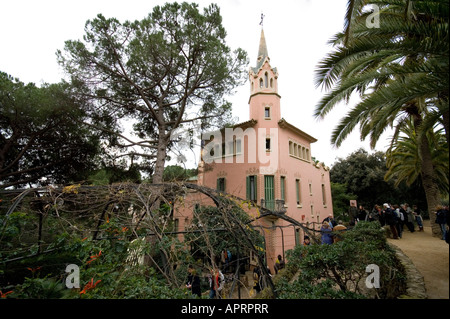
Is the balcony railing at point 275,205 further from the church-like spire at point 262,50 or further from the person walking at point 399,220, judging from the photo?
the church-like spire at point 262,50

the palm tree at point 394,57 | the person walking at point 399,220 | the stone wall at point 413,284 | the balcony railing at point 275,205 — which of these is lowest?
the stone wall at point 413,284

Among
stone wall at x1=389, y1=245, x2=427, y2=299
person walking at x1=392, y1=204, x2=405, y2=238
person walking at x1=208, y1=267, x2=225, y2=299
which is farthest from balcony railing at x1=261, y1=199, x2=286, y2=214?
stone wall at x1=389, y1=245, x2=427, y2=299

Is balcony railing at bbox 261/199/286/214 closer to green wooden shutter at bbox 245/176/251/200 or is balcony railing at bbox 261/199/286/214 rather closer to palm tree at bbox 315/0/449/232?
green wooden shutter at bbox 245/176/251/200

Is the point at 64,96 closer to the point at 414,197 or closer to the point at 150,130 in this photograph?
the point at 150,130

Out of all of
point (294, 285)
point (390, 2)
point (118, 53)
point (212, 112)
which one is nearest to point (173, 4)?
point (118, 53)

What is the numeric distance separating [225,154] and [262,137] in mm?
3052

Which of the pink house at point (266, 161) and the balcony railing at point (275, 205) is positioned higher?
the pink house at point (266, 161)

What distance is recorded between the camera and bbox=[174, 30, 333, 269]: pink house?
1505cm

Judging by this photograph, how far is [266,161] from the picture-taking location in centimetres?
1559

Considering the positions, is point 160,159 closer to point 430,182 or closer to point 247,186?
point 247,186

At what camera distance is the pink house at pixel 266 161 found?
592 inches

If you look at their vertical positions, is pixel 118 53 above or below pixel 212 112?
above

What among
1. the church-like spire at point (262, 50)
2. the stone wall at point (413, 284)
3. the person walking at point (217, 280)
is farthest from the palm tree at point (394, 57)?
the church-like spire at point (262, 50)

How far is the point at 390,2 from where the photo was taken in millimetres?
4891
